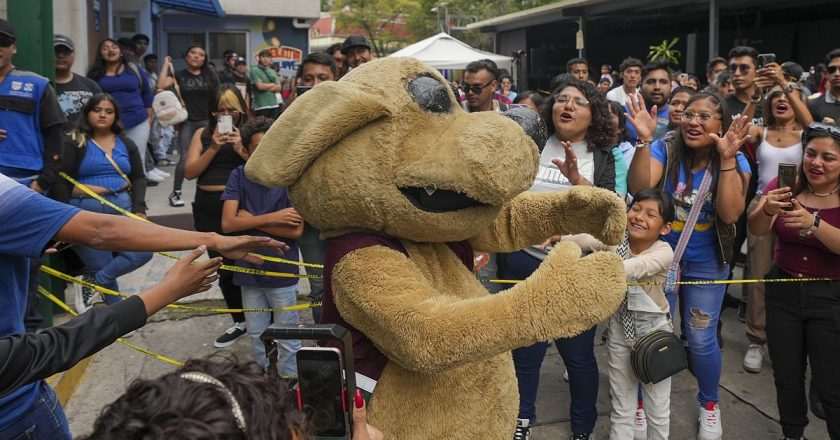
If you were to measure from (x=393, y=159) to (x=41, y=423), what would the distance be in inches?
52.7

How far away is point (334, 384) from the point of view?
180 centimetres

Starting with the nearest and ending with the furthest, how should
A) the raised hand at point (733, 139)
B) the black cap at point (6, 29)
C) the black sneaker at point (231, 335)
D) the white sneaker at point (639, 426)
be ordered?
the raised hand at point (733, 139) < the white sneaker at point (639, 426) < the black cap at point (6, 29) < the black sneaker at point (231, 335)

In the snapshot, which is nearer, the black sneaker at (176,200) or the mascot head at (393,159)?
the mascot head at (393,159)

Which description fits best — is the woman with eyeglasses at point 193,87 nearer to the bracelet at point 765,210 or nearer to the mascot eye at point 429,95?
the bracelet at point 765,210

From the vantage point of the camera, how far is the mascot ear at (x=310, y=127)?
2.18 meters

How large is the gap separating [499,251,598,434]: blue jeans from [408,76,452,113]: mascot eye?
1586mm

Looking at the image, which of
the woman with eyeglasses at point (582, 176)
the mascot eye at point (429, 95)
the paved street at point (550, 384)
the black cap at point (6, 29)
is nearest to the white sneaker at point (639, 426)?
the paved street at point (550, 384)

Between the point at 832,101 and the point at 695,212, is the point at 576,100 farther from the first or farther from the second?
the point at 832,101

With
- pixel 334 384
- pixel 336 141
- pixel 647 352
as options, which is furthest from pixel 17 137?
pixel 647 352

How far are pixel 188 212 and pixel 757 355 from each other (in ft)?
20.9

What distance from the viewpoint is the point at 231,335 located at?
5.27m

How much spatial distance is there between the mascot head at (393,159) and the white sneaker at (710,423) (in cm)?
240

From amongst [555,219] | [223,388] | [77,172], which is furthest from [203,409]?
[77,172]

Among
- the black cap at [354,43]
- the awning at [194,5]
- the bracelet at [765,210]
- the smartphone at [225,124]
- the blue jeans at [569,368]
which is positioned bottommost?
the blue jeans at [569,368]
